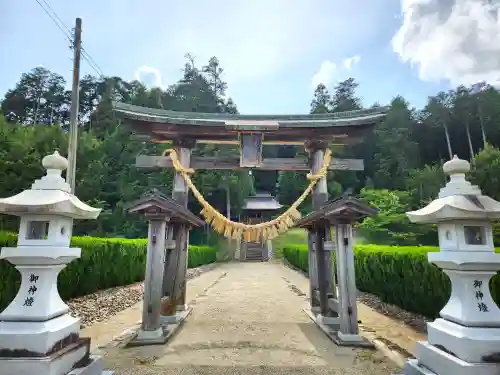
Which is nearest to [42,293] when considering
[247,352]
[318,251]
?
[247,352]

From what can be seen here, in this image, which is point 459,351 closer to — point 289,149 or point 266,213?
point 266,213

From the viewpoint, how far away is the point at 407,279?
22.7 ft

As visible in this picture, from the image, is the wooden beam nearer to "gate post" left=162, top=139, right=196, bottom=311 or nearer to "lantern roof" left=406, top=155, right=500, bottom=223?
"gate post" left=162, top=139, right=196, bottom=311

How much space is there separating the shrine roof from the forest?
1.26 m

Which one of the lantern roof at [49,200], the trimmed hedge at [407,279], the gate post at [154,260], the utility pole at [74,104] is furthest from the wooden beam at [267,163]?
the lantern roof at [49,200]

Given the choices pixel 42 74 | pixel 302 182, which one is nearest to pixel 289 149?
pixel 302 182

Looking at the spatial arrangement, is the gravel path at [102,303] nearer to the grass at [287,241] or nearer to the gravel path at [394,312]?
the gravel path at [394,312]

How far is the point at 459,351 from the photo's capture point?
2.80 meters

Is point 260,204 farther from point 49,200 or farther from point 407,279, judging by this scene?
point 49,200

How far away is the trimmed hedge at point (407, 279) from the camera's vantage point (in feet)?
19.1

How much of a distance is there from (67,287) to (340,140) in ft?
24.3

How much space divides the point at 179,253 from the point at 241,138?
3.00 meters

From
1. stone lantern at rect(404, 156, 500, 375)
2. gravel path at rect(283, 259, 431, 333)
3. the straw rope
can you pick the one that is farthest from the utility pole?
stone lantern at rect(404, 156, 500, 375)

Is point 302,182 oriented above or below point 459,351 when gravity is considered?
above
